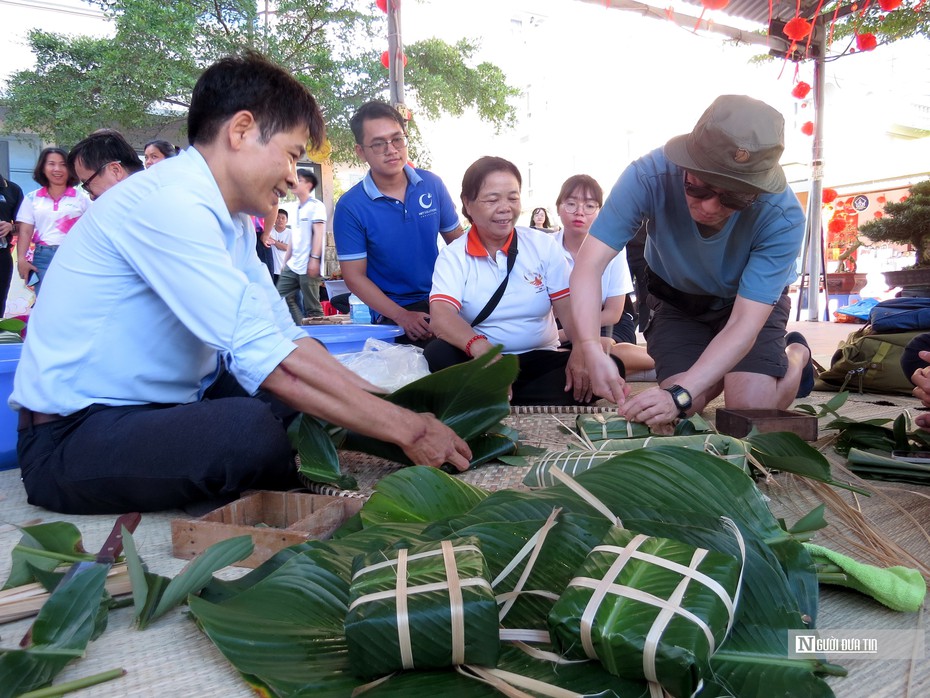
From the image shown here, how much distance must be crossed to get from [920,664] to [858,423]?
42.1 inches

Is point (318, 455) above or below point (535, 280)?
below

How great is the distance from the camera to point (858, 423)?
1.69 metres

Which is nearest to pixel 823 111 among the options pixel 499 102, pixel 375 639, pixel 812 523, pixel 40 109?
pixel 499 102

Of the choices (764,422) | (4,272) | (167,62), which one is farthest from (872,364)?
(167,62)

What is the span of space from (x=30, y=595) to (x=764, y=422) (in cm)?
145

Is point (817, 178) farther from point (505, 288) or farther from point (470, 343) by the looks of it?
point (470, 343)

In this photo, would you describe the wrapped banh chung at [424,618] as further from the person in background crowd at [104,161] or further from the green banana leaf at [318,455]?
the person in background crowd at [104,161]

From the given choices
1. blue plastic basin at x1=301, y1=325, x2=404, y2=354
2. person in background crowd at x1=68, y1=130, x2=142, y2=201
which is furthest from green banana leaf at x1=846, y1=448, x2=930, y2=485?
person in background crowd at x1=68, y1=130, x2=142, y2=201

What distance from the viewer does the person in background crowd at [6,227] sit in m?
4.46

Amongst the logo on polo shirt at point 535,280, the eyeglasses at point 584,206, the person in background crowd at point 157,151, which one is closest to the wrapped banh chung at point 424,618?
the logo on polo shirt at point 535,280

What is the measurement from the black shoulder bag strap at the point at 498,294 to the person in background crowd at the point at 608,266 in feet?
1.37

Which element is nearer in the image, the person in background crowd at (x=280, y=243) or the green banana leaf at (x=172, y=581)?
the green banana leaf at (x=172, y=581)

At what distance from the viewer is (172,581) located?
2.90 feet

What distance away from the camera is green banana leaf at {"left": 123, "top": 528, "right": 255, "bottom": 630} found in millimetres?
872
